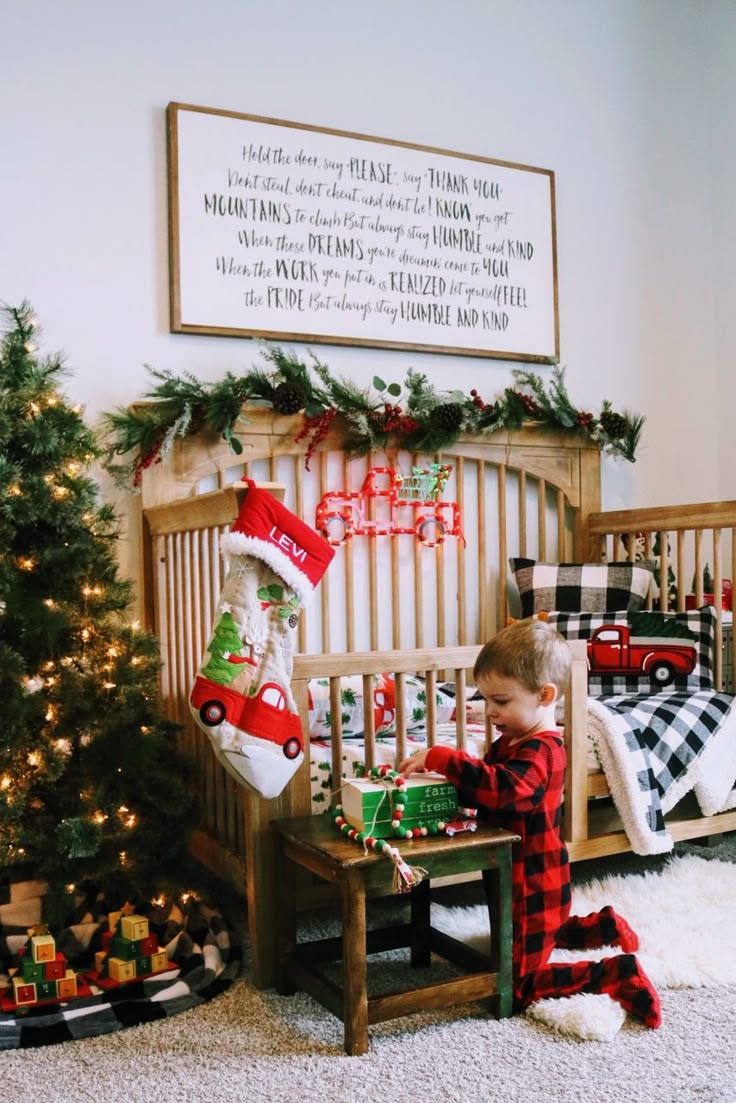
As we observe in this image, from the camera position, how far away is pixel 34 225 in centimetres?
258

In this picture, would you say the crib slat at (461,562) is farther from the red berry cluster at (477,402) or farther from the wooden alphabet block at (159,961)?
the wooden alphabet block at (159,961)

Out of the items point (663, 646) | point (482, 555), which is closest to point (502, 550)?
point (482, 555)

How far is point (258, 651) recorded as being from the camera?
1864 mm

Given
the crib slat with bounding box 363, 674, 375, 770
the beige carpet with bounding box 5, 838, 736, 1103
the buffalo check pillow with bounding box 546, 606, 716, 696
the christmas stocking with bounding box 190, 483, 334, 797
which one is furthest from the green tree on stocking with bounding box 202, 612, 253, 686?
the buffalo check pillow with bounding box 546, 606, 716, 696

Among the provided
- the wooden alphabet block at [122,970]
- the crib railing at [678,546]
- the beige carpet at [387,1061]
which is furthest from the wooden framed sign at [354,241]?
the beige carpet at [387,1061]

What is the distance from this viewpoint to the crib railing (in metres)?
2.78

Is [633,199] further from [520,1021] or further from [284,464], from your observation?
[520,1021]

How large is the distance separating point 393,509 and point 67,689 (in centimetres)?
119

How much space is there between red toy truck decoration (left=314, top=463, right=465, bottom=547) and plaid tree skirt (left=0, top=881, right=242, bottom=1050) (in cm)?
115

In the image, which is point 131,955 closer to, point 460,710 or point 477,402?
point 460,710

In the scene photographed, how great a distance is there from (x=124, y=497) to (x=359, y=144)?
1250mm

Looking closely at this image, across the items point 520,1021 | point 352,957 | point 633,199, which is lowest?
point 520,1021

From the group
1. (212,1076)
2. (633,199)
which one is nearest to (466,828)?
(212,1076)

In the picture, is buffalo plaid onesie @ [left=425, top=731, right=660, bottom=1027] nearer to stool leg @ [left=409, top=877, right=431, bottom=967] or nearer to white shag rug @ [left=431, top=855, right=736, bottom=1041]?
white shag rug @ [left=431, top=855, right=736, bottom=1041]
